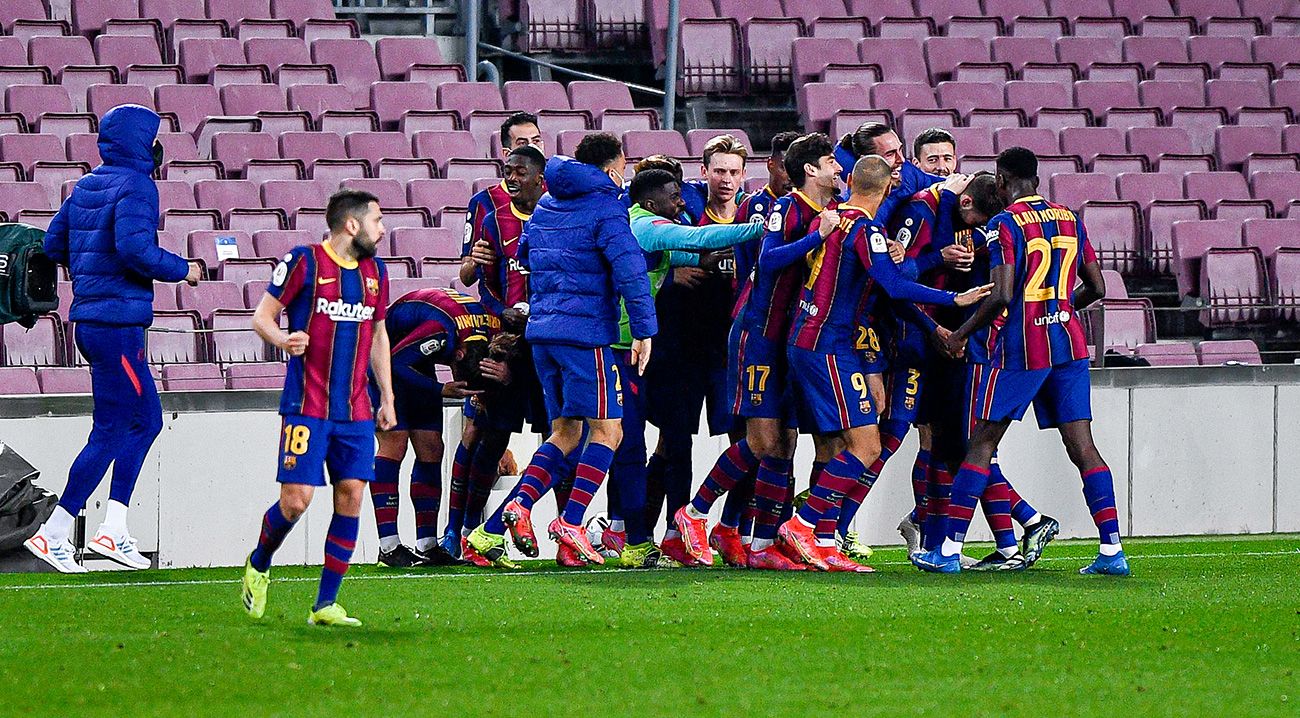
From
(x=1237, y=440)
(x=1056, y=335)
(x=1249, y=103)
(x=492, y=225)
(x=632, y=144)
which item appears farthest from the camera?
(x=1249, y=103)

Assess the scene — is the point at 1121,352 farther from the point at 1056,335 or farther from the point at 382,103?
the point at 382,103

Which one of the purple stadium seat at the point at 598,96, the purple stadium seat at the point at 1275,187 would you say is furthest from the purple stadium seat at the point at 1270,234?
the purple stadium seat at the point at 598,96

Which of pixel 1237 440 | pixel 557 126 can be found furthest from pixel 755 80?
pixel 1237 440

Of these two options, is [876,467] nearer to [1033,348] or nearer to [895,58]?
[1033,348]

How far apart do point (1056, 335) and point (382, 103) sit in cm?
825

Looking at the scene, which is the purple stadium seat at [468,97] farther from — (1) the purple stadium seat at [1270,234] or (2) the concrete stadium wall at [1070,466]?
(1) the purple stadium seat at [1270,234]

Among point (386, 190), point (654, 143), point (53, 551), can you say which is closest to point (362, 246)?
point (53, 551)

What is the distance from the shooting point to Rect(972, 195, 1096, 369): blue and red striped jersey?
7941 millimetres

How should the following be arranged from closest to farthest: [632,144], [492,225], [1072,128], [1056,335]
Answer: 1. [1056,335]
2. [492,225]
3. [632,144]
4. [1072,128]

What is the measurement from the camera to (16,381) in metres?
10.0

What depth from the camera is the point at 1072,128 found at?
15.8 meters

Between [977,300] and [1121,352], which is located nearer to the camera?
[977,300]

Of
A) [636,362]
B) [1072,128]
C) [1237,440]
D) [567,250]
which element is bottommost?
[1237,440]

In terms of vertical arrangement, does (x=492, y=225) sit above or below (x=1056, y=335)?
above
